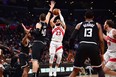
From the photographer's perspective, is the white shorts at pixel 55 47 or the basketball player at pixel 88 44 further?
the white shorts at pixel 55 47

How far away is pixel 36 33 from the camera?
30.8ft

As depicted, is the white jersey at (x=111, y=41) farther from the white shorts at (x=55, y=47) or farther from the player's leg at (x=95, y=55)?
the white shorts at (x=55, y=47)

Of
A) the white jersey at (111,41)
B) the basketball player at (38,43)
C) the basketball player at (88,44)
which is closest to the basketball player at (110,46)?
the white jersey at (111,41)

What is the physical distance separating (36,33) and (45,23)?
484mm

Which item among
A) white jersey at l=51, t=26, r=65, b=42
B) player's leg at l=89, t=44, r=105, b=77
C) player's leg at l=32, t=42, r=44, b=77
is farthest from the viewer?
white jersey at l=51, t=26, r=65, b=42

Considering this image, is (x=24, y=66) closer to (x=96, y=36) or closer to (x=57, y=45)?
(x=57, y=45)

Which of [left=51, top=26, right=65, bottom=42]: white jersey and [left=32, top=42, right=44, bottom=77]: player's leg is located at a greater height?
[left=51, top=26, right=65, bottom=42]: white jersey

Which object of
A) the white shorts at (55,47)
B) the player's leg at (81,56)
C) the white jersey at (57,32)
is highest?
the white jersey at (57,32)

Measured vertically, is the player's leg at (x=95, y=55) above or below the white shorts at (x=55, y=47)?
below

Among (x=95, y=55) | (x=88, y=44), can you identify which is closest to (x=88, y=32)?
(x=88, y=44)

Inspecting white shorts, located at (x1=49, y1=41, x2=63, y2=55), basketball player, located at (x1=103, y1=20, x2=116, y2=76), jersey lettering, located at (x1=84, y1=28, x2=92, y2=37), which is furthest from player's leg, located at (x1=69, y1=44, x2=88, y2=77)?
white shorts, located at (x1=49, y1=41, x2=63, y2=55)

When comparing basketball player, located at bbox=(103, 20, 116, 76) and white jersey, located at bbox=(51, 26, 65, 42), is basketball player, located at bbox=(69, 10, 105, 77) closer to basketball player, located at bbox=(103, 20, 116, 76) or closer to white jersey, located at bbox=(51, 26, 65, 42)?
basketball player, located at bbox=(103, 20, 116, 76)

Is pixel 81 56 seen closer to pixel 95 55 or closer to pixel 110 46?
pixel 95 55

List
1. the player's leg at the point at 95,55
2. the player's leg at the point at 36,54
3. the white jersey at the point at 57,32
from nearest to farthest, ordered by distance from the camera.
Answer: the player's leg at the point at 95,55
the player's leg at the point at 36,54
the white jersey at the point at 57,32
